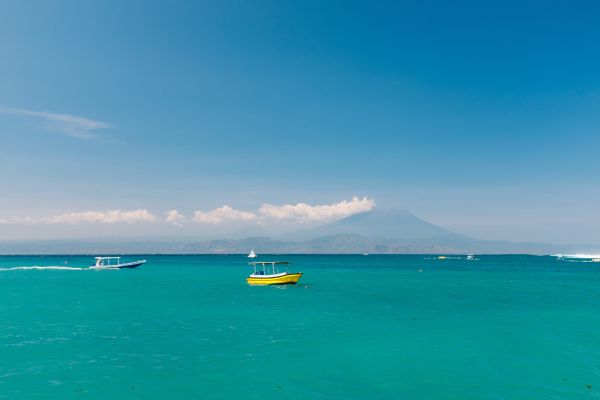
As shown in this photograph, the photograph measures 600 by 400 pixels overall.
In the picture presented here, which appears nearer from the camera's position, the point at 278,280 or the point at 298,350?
the point at 298,350

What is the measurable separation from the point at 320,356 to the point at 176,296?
150ft

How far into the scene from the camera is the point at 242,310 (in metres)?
53.9

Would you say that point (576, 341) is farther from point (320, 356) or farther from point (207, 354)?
point (207, 354)

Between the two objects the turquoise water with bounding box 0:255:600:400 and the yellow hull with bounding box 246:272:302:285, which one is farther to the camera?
the yellow hull with bounding box 246:272:302:285

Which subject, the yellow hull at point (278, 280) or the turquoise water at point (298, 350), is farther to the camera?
the yellow hull at point (278, 280)

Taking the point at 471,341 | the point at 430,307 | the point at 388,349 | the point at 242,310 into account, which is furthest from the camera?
the point at 430,307

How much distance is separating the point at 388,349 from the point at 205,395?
15.8 metres

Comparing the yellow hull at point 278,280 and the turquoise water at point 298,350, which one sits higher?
the yellow hull at point 278,280

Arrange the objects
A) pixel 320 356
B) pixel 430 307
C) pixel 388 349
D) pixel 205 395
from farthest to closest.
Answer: pixel 430 307 → pixel 388 349 → pixel 320 356 → pixel 205 395

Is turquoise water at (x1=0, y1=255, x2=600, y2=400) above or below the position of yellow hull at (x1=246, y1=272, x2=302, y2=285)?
below

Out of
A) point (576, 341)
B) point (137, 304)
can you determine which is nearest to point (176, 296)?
point (137, 304)

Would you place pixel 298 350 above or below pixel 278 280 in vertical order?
below

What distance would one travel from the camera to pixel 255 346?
1351 inches

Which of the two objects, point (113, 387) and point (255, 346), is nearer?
point (113, 387)
